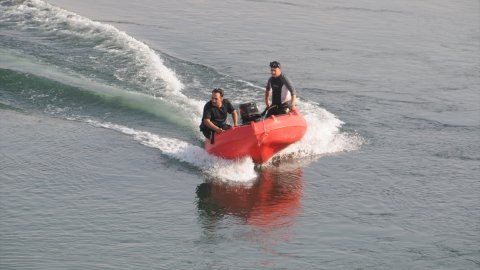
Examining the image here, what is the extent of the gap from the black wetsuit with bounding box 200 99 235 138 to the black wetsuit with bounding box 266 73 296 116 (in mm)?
1281

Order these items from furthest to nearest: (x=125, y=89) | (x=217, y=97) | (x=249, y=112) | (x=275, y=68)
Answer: (x=125, y=89) → (x=275, y=68) → (x=249, y=112) → (x=217, y=97)

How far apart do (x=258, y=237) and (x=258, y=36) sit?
1625cm

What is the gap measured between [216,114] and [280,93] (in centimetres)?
160

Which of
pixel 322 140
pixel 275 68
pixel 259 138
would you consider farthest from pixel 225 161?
pixel 322 140

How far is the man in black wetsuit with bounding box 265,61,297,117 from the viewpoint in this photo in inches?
708

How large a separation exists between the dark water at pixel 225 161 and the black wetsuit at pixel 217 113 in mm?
790

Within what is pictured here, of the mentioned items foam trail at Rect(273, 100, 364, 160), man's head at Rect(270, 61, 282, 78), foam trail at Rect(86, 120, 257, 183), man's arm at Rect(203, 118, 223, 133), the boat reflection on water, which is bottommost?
the boat reflection on water

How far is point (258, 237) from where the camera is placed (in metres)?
14.4

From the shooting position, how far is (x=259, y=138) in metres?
17.1

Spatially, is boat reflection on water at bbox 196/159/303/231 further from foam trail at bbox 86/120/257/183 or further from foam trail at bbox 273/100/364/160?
foam trail at bbox 273/100/364/160

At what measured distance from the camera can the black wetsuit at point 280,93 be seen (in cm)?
1803

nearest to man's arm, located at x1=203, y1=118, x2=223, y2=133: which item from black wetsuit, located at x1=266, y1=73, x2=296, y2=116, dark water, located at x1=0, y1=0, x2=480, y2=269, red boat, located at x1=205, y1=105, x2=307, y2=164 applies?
red boat, located at x1=205, y1=105, x2=307, y2=164

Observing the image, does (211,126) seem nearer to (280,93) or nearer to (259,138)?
(259,138)

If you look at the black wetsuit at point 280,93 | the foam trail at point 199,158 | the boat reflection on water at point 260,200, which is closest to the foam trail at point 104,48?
the foam trail at point 199,158
